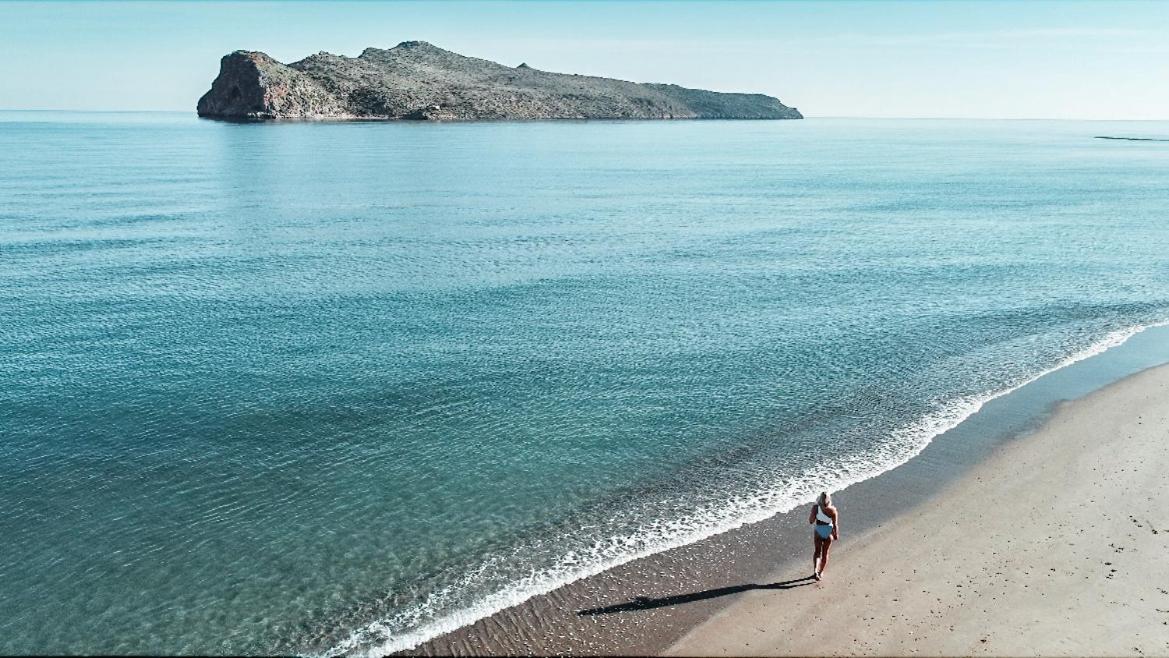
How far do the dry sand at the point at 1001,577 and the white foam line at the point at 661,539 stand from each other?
2422 mm

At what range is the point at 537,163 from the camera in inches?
6048

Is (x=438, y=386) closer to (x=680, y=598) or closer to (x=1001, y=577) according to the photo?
(x=680, y=598)

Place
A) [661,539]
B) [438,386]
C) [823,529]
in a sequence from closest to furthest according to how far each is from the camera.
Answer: [823,529] < [661,539] < [438,386]

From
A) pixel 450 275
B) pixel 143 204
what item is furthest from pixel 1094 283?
pixel 143 204

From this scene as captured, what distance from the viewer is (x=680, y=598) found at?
21.9m

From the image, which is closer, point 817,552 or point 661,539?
point 817,552

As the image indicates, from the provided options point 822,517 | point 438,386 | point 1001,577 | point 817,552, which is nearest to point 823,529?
point 822,517

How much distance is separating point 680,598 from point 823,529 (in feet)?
13.9

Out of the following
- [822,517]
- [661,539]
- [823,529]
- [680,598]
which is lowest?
[680,598]

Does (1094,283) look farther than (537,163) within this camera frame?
No

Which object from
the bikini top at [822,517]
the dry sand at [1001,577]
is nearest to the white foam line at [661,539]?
the dry sand at [1001,577]

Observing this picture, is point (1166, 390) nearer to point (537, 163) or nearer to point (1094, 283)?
point (1094, 283)

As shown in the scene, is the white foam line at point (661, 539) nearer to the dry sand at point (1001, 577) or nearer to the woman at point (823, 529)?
the dry sand at point (1001, 577)

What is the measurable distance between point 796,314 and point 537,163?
11112cm
